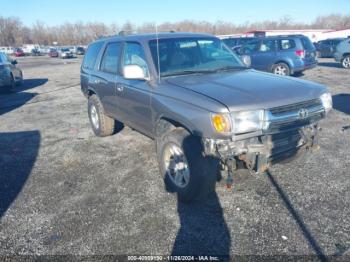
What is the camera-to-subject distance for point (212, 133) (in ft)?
10.2

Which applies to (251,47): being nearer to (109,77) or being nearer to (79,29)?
(109,77)

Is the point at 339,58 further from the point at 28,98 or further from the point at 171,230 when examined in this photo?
the point at 171,230

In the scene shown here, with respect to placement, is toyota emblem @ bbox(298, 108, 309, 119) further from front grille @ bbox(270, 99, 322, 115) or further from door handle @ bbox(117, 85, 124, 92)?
door handle @ bbox(117, 85, 124, 92)

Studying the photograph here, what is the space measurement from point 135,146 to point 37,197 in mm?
2081

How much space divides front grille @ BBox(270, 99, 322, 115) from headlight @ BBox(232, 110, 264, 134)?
172 millimetres

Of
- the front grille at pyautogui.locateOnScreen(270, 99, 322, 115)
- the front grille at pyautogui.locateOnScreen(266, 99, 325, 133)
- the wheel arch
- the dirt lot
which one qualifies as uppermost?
the front grille at pyautogui.locateOnScreen(270, 99, 322, 115)

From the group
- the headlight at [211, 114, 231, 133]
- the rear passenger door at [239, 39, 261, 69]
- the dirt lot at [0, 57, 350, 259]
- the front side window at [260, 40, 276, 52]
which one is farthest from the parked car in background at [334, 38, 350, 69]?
the headlight at [211, 114, 231, 133]

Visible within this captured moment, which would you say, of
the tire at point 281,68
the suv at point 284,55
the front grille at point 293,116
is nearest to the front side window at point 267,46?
the suv at point 284,55

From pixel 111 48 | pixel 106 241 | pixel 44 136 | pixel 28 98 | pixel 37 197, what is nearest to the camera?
pixel 106 241

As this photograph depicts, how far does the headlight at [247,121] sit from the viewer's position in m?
3.04

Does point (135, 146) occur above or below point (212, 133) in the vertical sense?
below

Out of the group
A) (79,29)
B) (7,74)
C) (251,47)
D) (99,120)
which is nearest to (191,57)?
(99,120)

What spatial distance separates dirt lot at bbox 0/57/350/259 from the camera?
2.95 metres

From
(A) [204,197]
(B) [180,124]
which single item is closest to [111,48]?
(B) [180,124]
